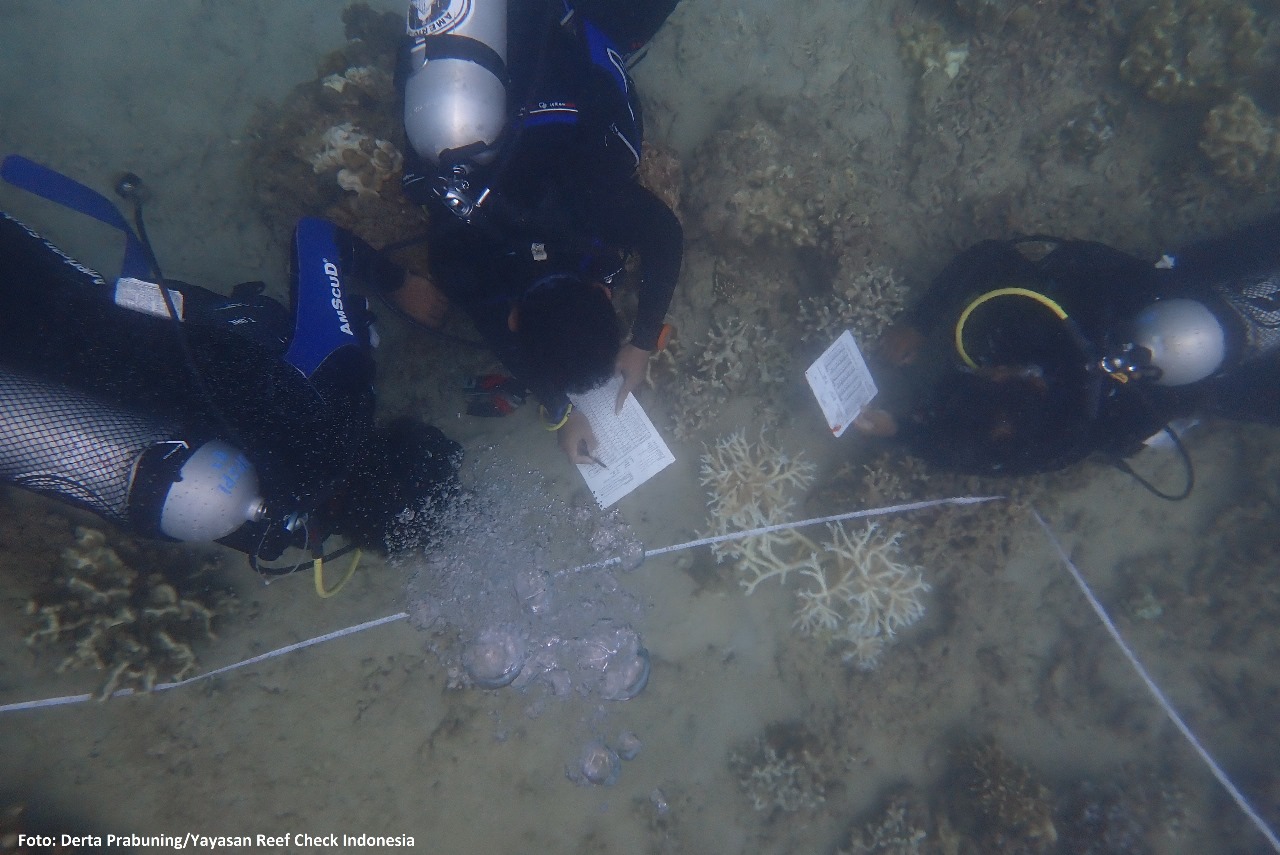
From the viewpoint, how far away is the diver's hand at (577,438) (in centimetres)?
395

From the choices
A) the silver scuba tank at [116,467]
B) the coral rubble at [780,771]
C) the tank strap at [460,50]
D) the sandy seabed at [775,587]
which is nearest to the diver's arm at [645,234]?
the tank strap at [460,50]

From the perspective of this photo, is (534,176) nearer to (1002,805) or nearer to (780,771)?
(780,771)

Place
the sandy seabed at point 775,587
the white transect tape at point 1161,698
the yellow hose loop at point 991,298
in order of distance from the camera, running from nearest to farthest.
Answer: the yellow hose loop at point 991,298, the sandy seabed at point 775,587, the white transect tape at point 1161,698

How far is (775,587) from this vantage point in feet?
15.3

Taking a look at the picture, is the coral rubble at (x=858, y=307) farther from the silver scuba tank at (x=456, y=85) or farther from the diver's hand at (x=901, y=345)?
the silver scuba tank at (x=456, y=85)

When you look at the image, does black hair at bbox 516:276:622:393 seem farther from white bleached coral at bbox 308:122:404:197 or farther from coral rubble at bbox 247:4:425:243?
white bleached coral at bbox 308:122:404:197

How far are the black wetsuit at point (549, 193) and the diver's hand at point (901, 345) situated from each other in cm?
214

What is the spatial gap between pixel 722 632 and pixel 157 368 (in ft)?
13.6

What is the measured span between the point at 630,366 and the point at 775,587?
229 cm

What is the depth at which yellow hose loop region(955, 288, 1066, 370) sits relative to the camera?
3.35 meters

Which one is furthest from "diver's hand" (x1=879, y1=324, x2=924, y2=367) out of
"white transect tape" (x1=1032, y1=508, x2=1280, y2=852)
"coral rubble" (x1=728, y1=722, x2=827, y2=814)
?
"coral rubble" (x1=728, y1=722, x2=827, y2=814)

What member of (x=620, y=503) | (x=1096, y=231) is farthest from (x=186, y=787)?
(x=1096, y=231)

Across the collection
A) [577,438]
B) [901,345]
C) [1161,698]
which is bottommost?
[1161,698]

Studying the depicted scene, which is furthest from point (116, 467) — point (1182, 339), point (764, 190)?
point (1182, 339)
